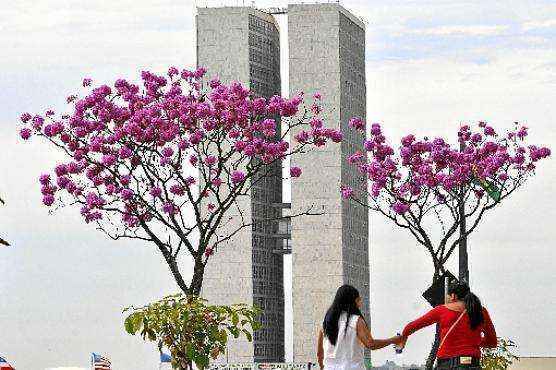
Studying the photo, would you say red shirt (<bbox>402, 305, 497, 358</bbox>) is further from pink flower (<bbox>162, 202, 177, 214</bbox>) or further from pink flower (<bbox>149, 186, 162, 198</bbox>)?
pink flower (<bbox>149, 186, 162, 198</bbox>)

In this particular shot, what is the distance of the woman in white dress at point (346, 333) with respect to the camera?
44.2 ft

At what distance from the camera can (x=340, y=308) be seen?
532 inches

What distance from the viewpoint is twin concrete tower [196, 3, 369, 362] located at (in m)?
115

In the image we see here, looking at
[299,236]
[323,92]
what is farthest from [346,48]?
[299,236]

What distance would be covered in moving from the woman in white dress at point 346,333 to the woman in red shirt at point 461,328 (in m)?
0.60

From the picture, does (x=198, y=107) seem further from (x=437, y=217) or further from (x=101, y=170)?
(x=437, y=217)

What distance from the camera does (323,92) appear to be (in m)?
117

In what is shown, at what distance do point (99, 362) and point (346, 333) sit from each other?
16.7ft

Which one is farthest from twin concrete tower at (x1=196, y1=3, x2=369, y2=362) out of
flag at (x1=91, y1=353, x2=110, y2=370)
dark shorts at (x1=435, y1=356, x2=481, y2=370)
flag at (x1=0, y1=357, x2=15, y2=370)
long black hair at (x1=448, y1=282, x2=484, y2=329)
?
flag at (x1=0, y1=357, x2=15, y2=370)

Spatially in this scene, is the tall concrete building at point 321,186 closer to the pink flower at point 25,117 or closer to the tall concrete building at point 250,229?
the tall concrete building at point 250,229

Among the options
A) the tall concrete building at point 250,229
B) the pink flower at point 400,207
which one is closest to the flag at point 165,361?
the pink flower at point 400,207

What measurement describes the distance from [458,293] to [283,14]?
354 feet

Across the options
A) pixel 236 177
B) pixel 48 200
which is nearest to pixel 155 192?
pixel 236 177

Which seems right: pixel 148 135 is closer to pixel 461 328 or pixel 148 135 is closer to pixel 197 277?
pixel 197 277
